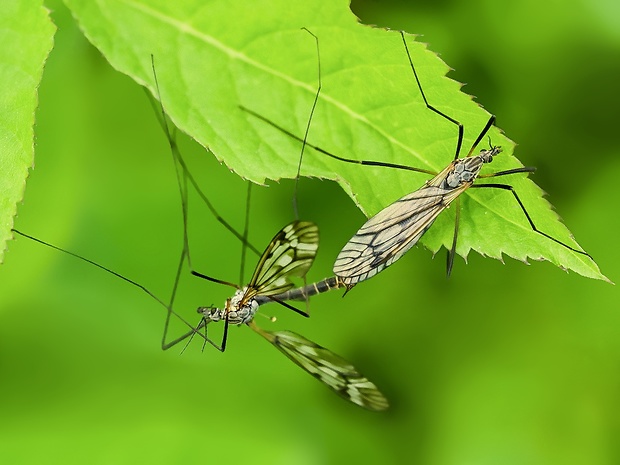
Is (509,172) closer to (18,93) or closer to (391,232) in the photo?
(391,232)

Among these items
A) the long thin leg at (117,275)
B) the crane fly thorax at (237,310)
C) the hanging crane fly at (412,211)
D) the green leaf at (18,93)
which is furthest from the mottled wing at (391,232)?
the green leaf at (18,93)

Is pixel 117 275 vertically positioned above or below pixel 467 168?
below

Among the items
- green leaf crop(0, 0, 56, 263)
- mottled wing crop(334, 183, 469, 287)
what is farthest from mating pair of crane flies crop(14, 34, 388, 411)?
green leaf crop(0, 0, 56, 263)

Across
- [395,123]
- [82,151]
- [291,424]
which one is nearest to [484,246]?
[395,123]

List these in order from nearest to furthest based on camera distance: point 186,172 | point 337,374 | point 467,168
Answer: point 467,168 < point 337,374 < point 186,172

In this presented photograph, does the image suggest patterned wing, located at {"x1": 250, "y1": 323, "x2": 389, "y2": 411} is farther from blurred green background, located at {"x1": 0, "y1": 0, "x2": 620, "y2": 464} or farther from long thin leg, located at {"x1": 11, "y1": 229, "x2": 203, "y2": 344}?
long thin leg, located at {"x1": 11, "y1": 229, "x2": 203, "y2": 344}

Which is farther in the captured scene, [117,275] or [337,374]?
[117,275]

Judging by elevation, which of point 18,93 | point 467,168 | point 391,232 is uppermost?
point 467,168

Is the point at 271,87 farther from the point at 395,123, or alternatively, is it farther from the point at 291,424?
the point at 291,424

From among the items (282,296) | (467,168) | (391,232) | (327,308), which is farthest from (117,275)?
(467,168)
